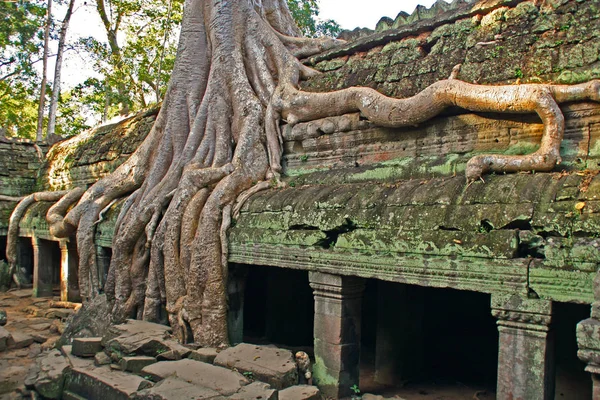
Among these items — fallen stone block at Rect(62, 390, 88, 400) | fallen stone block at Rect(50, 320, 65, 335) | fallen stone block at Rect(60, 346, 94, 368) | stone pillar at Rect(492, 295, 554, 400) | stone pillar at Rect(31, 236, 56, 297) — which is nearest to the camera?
stone pillar at Rect(492, 295, 554, 400)

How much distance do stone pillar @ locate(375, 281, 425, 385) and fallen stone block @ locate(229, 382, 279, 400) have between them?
1986mm

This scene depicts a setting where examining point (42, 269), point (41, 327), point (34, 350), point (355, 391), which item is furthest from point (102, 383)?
point (42, 269)

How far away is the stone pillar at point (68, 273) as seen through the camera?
991 cm

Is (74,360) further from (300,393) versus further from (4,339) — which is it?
(300,393)

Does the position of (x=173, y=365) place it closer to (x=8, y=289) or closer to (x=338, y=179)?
(x=338, y=179)

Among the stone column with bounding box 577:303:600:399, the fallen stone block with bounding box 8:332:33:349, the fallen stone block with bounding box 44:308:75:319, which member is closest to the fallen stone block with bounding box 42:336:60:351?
the fallen stone block with bounding box 8:332:33:349

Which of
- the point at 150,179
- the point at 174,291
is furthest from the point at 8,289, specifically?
the point at 174,291

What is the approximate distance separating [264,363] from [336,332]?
2.38 feet

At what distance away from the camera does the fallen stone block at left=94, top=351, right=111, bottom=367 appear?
5602 millimetres

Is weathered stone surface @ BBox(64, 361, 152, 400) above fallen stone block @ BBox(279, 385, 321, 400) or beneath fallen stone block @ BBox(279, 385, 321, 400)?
beneath

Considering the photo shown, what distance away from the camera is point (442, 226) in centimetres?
420

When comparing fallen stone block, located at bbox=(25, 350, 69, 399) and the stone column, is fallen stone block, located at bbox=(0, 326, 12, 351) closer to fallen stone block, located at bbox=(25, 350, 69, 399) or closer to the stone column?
fallen stone block, located at bbox=(25, 350, 69, 399)

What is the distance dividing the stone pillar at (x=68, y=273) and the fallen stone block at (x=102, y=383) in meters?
4.87

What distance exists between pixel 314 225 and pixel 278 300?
9.70ft
